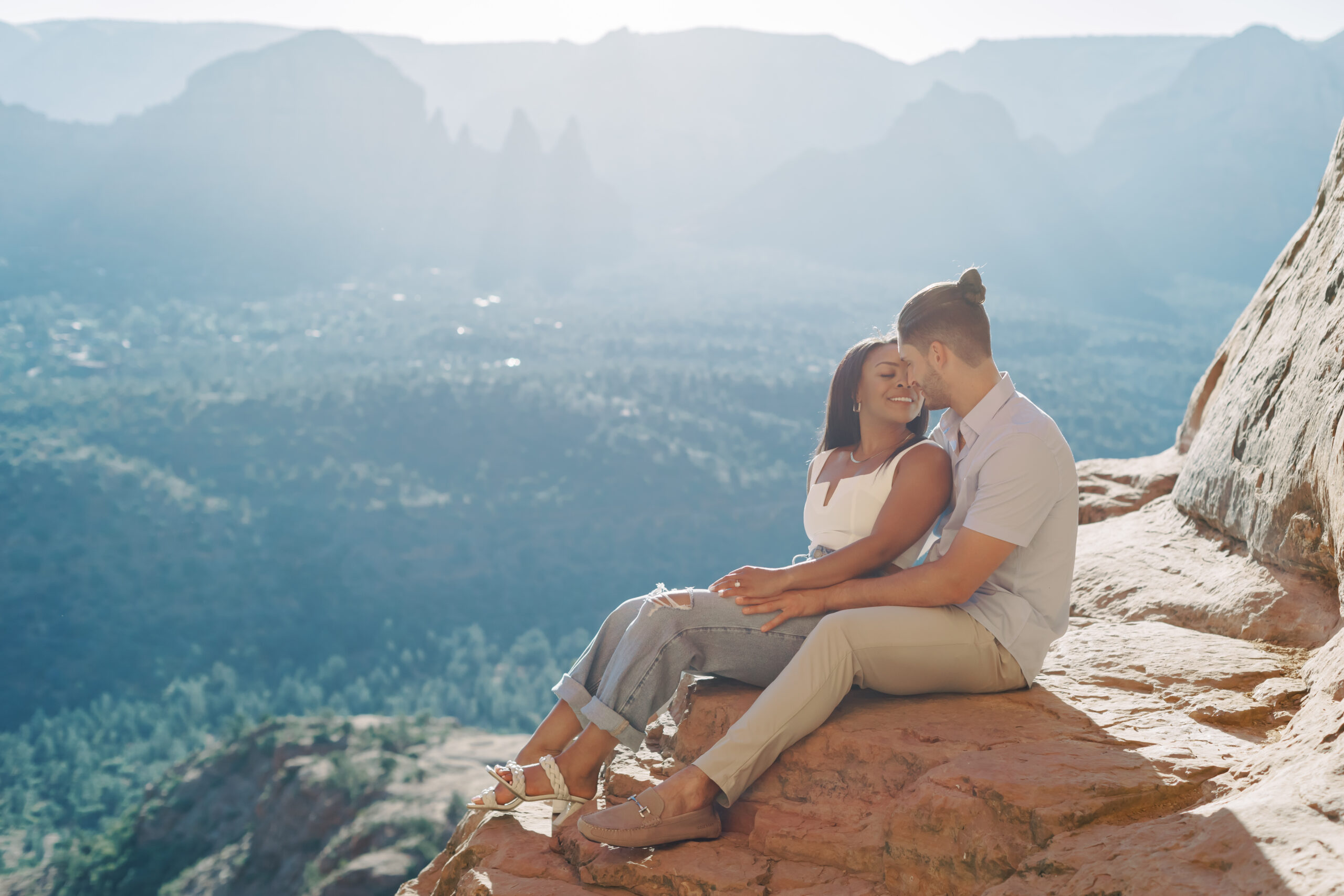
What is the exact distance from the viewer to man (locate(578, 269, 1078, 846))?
283cm

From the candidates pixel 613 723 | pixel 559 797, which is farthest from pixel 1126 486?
pixel 559 797

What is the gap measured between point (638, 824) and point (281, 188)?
415ft

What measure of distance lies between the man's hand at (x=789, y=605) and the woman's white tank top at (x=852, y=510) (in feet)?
0.88

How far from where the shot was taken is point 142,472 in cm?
5641

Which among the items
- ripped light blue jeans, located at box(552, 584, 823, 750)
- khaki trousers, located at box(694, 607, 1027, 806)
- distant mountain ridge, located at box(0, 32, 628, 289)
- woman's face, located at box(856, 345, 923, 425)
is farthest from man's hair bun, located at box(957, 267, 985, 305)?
distant mountain ridge, located at box(0, 32, 628, 289)

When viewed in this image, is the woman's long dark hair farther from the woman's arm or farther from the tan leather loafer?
the tan leather loafer

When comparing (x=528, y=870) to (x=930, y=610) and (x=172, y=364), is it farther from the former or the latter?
(x=172, y=364)

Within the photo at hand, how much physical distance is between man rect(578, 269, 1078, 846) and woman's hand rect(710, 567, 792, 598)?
0.09 ft

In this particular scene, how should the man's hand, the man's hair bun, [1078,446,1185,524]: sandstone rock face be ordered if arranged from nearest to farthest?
the man's hair bun → the man's hand → [1078,446,1185,524]: sandstone rock face

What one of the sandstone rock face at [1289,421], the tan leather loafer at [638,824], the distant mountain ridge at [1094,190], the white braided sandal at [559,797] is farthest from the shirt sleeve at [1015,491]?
the distant mountain ridge at [1094,190]

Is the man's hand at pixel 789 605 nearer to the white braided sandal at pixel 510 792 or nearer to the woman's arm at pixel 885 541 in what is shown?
the woman's arm at pixel 885 541

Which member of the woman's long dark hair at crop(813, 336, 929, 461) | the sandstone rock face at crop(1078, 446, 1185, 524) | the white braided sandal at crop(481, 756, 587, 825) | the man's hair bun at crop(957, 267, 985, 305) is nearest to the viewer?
the man's hair bun at crop(957, 267, 985, 305)

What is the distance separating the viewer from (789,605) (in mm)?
3074

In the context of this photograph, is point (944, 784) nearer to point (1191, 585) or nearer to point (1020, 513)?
point (1020, 513)
